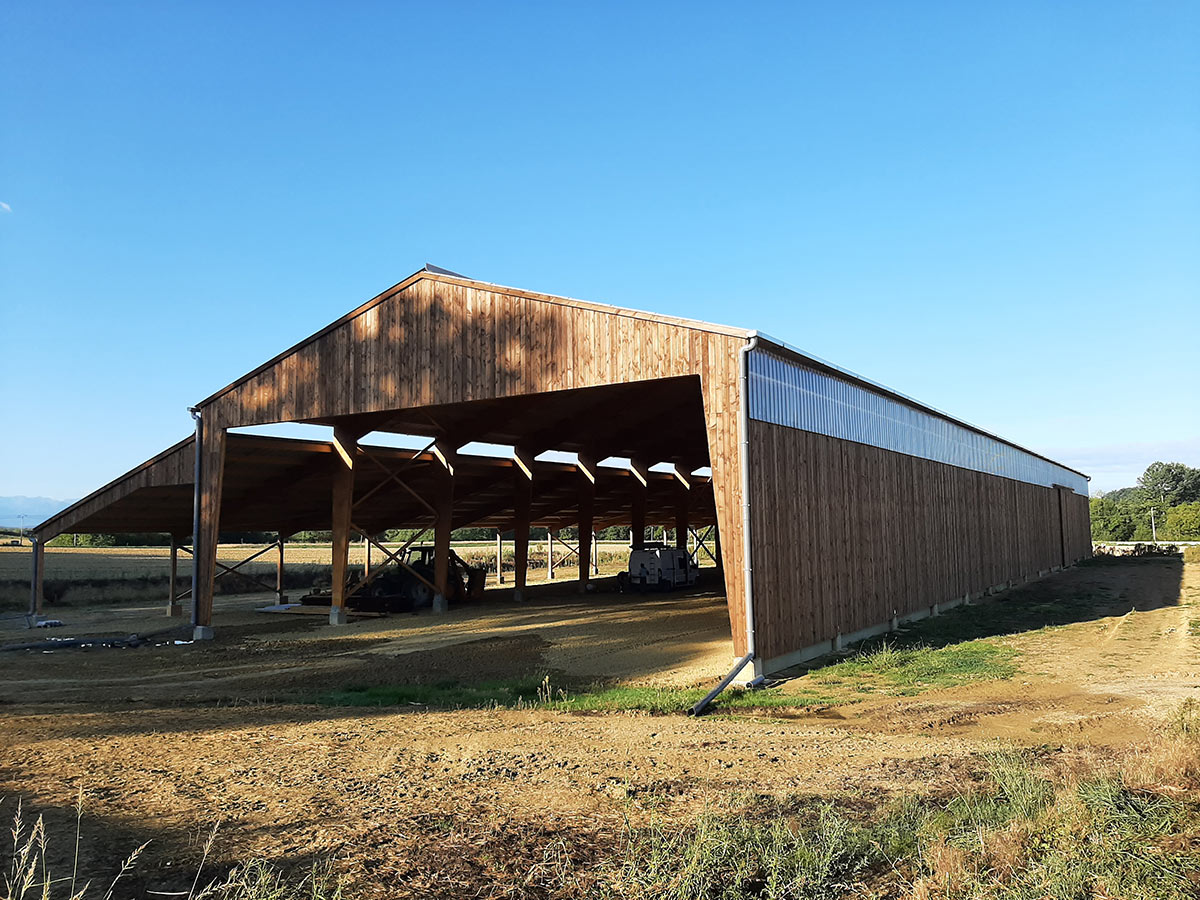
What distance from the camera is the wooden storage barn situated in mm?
14984

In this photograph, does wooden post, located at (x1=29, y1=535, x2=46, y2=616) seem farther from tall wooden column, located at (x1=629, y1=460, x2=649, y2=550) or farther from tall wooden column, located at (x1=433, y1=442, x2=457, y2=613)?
tall wooden column, located at (x1=629, y1=460, x2=649, y2=550)

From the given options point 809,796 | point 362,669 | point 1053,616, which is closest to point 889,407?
point 1053,616

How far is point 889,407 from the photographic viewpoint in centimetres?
2125

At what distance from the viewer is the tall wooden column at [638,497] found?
37.2 metres

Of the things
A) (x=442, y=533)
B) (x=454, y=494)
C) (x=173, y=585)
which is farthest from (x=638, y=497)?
(x=173, y=585)

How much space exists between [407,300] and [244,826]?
1526 cm

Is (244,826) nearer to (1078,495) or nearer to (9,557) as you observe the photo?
(9,557)

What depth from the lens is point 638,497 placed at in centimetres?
4038

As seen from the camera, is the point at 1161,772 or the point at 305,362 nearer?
the point at 1161,772

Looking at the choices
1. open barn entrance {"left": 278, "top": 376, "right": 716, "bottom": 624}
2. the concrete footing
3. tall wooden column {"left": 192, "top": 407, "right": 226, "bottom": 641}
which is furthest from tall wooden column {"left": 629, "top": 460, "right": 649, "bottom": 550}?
tall wooden column {"left": 192, "top": 407, "right": 226, "bottom": 641}

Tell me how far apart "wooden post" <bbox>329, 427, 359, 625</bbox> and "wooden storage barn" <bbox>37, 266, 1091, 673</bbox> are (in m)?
0.07

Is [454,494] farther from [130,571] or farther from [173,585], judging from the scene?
[130,571]

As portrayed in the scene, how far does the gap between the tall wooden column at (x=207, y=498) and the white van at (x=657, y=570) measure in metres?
18.8

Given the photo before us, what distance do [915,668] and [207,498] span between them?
18.6 metres
